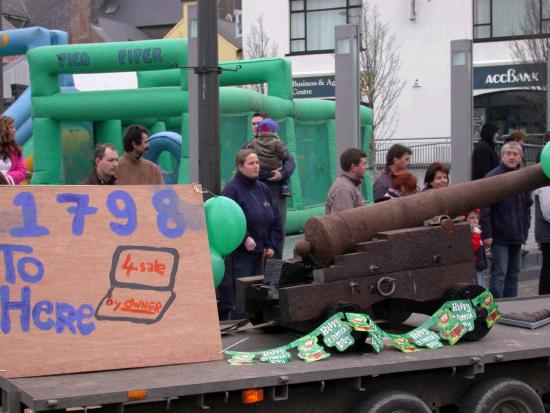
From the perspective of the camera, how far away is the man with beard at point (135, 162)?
27.2 ft

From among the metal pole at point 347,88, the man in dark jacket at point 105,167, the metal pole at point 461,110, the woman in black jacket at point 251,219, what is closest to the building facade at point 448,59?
the metal pole at point 461,110

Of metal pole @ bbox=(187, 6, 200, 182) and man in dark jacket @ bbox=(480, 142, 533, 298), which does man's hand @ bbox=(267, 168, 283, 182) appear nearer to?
metal pole @ bbox=(187, 6, 200, 182)

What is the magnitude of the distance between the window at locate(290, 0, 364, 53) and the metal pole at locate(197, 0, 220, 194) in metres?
35.1

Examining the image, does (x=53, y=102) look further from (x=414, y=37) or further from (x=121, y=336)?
(x=414, y=37)

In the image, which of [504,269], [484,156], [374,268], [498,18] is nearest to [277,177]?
[504,269]

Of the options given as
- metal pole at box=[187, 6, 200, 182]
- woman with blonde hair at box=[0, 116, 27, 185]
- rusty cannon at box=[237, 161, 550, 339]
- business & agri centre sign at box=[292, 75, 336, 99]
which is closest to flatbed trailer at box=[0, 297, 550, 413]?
rusty cannon at box=[237, 161, 550, 339]

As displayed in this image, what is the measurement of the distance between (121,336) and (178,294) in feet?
1.38

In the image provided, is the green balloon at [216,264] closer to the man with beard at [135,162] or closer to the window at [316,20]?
the man with beard at [135,162]

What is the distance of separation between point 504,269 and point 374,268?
12.7 ft

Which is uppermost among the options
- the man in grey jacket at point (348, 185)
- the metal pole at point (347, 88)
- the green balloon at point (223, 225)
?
the metal pole at point (347, 88)

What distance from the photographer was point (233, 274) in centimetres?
830

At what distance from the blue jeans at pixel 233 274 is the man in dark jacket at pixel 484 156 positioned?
4.13 m

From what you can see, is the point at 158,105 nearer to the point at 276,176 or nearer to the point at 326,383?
the point at 276,176

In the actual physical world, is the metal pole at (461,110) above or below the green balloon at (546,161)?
above
